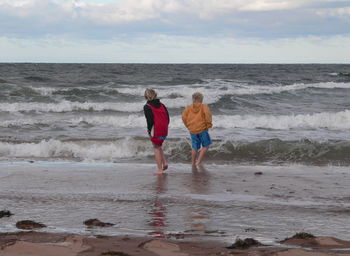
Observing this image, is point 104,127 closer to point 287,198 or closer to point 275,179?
point 275,179

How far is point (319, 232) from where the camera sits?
5.20 meters

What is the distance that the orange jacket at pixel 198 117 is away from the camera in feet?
30.8

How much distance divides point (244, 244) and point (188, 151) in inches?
279

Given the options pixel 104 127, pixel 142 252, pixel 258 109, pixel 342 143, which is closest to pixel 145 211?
pixel 142 252

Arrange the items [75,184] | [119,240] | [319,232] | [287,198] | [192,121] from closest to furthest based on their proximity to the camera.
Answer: [119,240]
[319,232]
[287,198]
[75,184]
[192,121]

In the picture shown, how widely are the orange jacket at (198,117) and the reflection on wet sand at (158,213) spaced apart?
170 cm

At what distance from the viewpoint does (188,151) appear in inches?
456

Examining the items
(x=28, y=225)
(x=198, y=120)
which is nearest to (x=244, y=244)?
(x=28, y=225)

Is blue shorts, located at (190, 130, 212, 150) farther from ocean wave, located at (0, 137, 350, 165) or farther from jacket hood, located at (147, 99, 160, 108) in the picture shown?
ocean wave, located at (0, 137, 350, 165)

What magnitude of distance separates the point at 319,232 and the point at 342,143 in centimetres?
696

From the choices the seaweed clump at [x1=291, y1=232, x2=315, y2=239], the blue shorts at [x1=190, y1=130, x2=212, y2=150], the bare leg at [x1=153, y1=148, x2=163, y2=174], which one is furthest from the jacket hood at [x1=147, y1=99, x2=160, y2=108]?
the seaweed clump at [x1=291, y1=232, x2=315, y2=239]

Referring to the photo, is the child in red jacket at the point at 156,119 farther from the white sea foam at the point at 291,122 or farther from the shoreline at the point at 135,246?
the white sea foam at the point at 291,122

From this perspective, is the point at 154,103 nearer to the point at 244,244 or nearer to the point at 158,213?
the point at 158,213

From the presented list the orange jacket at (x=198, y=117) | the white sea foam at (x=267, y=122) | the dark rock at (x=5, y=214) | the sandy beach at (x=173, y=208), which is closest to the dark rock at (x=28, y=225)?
the sandy beach at (x=173, y=208)
